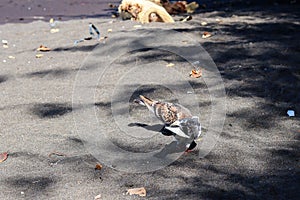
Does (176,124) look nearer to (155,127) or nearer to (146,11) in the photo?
(155,127)

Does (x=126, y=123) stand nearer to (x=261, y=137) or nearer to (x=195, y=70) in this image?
(x=261, y=137)

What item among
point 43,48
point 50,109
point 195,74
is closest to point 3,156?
point 50,109

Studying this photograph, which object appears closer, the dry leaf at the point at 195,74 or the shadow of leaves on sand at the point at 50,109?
the shadow of leaves on sand at the point at 50,109

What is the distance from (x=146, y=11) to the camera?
7.25 meters

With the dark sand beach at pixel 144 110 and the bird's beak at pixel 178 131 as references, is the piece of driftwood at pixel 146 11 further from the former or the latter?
the bird's beak at pixel 178 131

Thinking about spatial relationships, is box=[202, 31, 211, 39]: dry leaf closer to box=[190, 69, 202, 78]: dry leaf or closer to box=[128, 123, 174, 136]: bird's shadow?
box=[190, 69, 202, 78]: dry leaf

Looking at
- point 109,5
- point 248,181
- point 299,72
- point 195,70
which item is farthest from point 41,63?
point 109,5

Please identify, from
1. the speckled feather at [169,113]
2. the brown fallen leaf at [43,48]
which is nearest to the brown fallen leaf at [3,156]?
the speckled feather at [169,113]

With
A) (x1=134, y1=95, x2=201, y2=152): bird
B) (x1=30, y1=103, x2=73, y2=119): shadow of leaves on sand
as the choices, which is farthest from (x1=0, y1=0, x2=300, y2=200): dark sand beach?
(x1=134, y1=95, x2=201, y2=152): bird

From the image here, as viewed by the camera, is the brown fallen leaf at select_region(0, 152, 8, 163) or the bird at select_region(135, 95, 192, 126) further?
the brown fallen leaf at select_region(0, 152, 8, 163)

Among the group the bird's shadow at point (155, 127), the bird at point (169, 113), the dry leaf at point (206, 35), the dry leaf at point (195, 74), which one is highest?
the bird at point (169, 113)

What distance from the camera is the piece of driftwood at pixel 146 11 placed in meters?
7.18

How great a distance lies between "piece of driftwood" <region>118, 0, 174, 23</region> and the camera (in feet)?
23.5

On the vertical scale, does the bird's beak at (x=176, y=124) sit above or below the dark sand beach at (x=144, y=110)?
above
